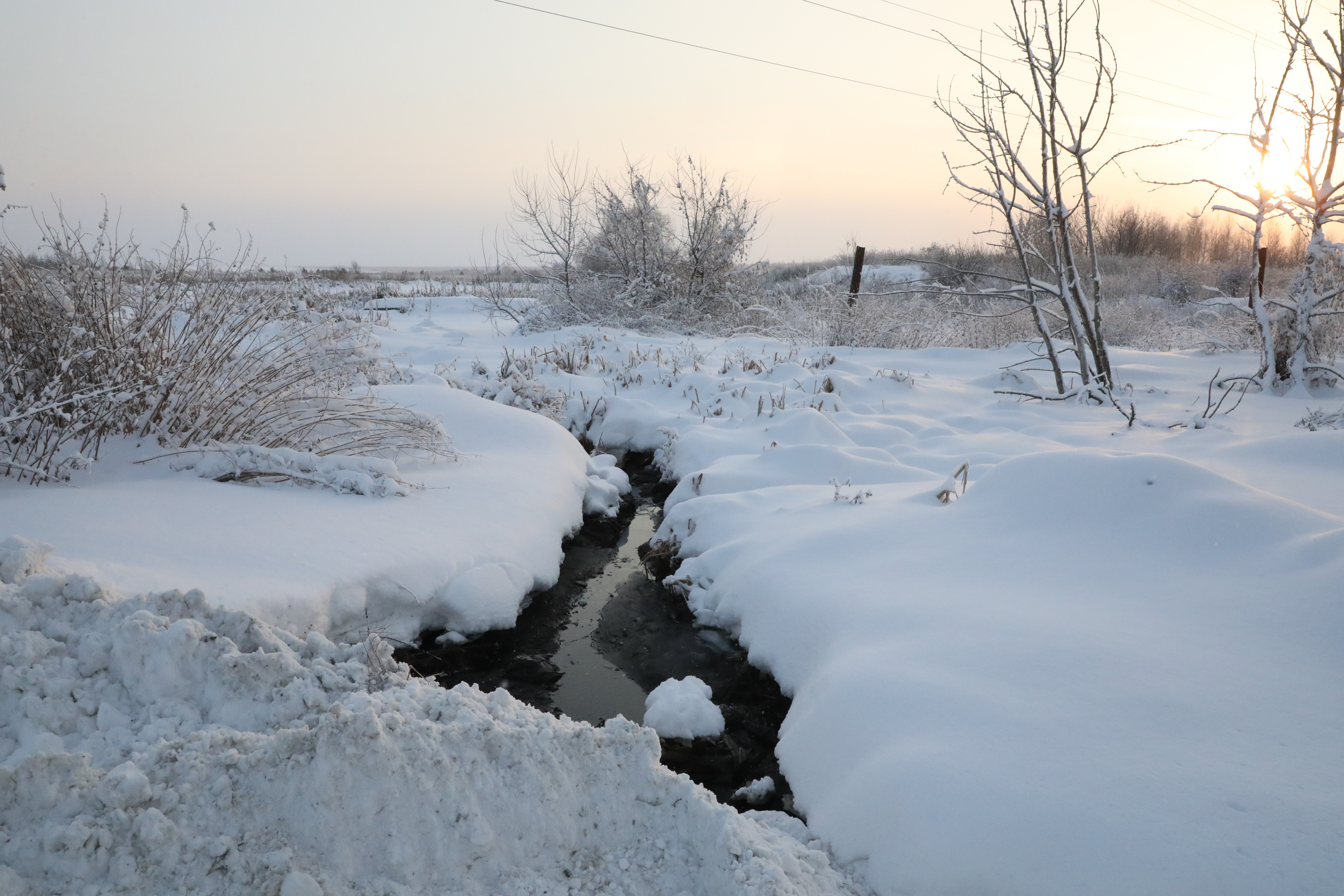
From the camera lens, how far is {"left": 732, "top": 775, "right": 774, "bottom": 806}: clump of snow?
7.25 ft

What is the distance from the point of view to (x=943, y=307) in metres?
12.3

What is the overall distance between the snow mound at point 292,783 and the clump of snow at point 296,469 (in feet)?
4.54

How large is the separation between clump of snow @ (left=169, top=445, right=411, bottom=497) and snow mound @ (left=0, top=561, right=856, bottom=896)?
1.38 metres

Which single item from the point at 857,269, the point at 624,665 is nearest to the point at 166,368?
the point at 624,665

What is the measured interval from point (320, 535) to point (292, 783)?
155cm

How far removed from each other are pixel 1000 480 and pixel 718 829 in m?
2.20

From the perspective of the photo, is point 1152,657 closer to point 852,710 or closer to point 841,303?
point 852,710

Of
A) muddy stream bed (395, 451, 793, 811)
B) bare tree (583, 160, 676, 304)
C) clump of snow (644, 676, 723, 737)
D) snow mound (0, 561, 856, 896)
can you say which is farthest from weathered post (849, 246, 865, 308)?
snow mound (0, 561, 856, 896)

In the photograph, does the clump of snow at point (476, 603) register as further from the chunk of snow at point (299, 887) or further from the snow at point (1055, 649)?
the chunk of snow at point (299, 887)

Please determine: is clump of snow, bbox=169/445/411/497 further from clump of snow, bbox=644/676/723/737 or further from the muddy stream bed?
clump of snow, bbox=644/676/723/737

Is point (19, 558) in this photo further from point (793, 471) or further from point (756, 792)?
point (793, 471)

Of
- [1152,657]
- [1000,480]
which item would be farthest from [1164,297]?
[1152,657]

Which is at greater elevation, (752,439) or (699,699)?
(752,439)

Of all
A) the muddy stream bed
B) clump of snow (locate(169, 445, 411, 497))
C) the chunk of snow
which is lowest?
the muddy stream bed
